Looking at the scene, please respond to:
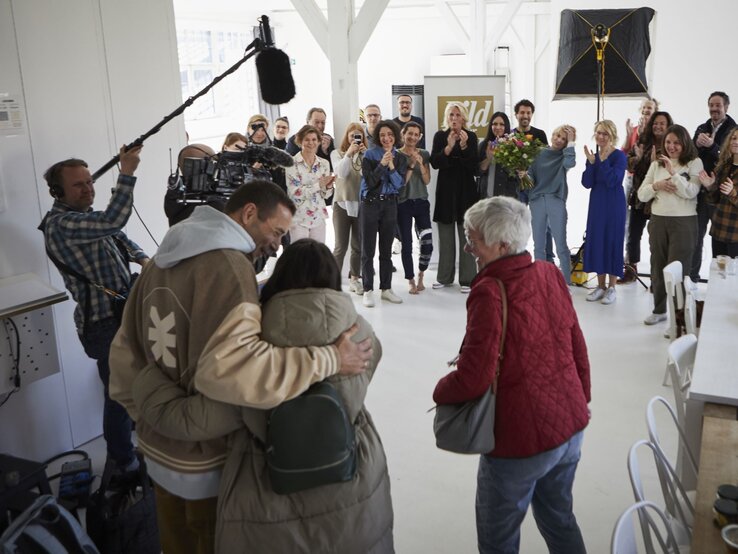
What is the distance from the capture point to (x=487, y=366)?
78.7 inches

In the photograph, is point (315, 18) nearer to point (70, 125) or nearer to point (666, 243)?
point (70, 125)

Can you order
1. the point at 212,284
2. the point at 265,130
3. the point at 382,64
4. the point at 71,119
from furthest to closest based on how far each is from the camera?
the point at 382,64 < the point at 265,130 < the point at 71,119 < the point at 212,284

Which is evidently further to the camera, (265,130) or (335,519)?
(265,130)

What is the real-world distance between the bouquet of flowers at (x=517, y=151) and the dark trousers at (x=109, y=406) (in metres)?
3.84

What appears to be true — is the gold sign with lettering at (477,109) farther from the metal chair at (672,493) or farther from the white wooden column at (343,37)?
the metal chair at (672,493)

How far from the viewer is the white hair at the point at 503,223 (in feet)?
6.81

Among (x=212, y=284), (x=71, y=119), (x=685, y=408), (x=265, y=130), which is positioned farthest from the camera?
(x=265, y=130)

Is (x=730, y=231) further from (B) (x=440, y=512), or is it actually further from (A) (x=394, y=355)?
(B) (x=440, y=512)

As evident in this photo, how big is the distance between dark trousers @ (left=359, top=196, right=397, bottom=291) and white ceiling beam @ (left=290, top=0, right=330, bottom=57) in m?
1.63

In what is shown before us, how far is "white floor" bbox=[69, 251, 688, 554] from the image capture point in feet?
9.64

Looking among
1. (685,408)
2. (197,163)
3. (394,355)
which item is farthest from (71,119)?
(685,408)

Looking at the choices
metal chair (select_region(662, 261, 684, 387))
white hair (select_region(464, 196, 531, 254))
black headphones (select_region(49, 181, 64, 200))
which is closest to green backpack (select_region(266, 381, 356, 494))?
white hair (select_region(464, 196, 531, 254))

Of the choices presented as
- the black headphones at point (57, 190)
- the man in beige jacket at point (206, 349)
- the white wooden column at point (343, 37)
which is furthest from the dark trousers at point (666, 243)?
the black headphones at point (57, 190)

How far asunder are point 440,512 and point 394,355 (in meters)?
1.89
